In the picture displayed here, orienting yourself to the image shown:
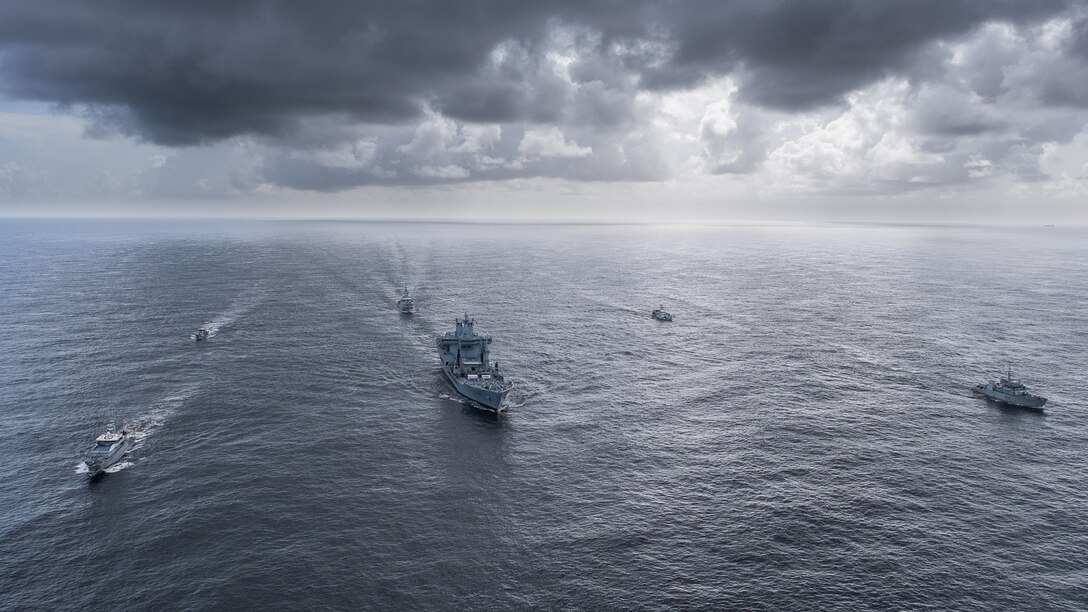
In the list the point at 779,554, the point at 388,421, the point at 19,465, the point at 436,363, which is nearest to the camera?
the point at 779,554

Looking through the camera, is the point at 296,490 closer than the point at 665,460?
Yes

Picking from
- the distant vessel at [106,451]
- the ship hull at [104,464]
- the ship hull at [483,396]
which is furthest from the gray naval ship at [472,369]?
the ship hull at [104,464]

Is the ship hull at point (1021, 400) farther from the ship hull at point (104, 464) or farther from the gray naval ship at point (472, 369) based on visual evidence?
the ship hull at point (104, 464)

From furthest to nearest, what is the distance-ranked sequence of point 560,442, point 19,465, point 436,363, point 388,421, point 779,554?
1. point 436,363
2. point 388,421
3. point 560,442
4. point 19,465
5. point 779,554

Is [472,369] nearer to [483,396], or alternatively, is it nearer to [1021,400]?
[483,396]

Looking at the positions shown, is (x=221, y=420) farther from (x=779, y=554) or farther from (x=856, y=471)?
(x=856, y=471)

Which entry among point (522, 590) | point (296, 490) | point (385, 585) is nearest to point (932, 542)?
point (522, 590)

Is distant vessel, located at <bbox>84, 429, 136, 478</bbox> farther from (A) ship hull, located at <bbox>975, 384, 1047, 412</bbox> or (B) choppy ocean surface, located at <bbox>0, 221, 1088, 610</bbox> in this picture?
(A) ship hull, located at <bbox>975, 384, 1047, 412</bbox>
